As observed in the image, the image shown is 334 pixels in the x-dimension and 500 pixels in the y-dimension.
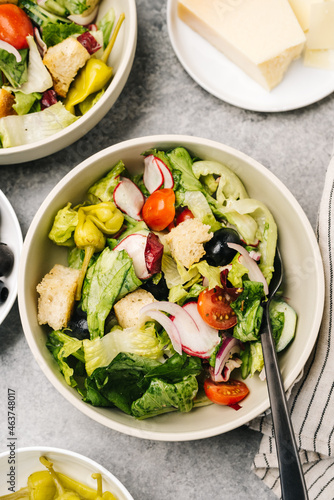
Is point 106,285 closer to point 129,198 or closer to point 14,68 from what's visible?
point 129,198

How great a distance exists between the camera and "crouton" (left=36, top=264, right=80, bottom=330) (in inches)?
55.6

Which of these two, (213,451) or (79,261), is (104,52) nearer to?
(79,261)

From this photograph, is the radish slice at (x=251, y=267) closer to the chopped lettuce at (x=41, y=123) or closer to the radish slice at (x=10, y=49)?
the chopped lettuce at (x=41, y=123)

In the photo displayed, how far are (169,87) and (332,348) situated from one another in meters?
0.93

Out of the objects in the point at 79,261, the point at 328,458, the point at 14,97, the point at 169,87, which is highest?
the point at 14,97

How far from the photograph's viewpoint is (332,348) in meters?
1.46

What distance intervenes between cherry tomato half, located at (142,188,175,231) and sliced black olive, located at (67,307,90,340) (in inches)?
12.3

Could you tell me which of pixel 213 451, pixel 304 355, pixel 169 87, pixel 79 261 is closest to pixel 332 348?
pixel 304 355

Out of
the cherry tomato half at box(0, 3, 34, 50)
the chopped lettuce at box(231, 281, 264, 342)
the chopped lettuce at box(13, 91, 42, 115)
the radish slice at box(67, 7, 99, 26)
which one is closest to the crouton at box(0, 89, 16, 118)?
the chopped lettuce at box(13, 91, 42, 115)

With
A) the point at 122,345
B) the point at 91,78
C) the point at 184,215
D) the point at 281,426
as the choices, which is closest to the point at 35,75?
the point at 91,78

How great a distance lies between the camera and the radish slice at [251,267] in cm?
137

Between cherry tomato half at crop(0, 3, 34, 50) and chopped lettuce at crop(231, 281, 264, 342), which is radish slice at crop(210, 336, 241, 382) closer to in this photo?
chopped lettuce at crop(231, 281, 264, 342)

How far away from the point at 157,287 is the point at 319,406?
1.87 feet

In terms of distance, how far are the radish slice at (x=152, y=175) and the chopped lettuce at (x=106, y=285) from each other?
22 cm
